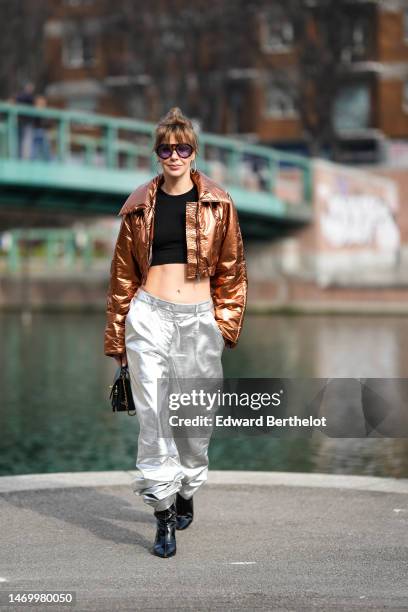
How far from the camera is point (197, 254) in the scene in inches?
257

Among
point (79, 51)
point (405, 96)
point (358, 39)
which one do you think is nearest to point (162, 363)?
point (358, 39)

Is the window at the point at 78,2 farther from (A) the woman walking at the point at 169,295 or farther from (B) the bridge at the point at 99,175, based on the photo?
(A) the woman walking at the point at 169,295

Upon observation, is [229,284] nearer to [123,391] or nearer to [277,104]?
[123,391]

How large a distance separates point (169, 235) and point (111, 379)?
47.9 ft

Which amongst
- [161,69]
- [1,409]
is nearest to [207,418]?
[1,409]

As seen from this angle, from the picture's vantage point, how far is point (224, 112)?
192 feet

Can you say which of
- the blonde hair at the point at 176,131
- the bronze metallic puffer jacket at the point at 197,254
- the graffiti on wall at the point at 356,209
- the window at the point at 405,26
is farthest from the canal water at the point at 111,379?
the window at the point at 405,26

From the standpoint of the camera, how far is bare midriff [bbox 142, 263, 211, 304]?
6.53 meters

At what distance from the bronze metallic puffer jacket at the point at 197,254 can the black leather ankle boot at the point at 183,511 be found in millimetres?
716

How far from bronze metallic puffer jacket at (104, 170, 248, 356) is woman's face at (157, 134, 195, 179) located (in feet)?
0.37

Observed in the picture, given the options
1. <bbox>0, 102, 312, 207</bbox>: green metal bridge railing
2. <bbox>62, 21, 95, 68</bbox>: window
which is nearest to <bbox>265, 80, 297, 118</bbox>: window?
<bbox>0, 102, 312, 207</bbox>: green metal bridge railing

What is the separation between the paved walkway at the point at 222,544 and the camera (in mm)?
5445

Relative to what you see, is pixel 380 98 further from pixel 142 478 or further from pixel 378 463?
pixel 142 478

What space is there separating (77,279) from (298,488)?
37.4 metres
